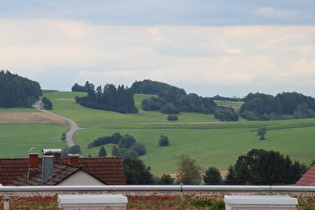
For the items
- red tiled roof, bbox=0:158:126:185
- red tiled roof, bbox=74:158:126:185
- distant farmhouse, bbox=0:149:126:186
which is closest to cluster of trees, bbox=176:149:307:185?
red tiled roof, bbox=74:158:126:185

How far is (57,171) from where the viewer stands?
147ft

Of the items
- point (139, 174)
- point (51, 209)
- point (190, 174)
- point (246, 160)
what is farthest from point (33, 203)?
point (190, 174)

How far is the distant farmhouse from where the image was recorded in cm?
A: 4209

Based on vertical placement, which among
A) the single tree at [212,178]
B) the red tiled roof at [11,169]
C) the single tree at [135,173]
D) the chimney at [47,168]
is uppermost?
the chimney at [47,168]

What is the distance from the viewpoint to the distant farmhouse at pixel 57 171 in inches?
1657

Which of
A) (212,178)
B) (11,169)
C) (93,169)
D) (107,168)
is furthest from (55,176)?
(212,178)

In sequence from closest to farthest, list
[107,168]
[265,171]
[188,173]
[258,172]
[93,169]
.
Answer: [93,169]
[107,168]
[258,172]
[265,171]
[188,173]

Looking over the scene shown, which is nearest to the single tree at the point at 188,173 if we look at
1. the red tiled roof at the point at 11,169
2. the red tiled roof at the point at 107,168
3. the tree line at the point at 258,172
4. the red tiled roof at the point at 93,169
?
the tree line at the point at 258,172

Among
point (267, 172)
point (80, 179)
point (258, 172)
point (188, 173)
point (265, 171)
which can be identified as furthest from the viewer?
point (188, 173)

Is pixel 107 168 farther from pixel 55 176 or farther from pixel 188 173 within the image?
pixel 188 173

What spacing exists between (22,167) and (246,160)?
8604cm

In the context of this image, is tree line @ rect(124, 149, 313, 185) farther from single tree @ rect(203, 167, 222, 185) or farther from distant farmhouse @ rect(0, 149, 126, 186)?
distant farmhouse @ rect(0, 149, 126, 186)

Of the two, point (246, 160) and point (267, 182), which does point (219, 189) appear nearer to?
point (267, 182)

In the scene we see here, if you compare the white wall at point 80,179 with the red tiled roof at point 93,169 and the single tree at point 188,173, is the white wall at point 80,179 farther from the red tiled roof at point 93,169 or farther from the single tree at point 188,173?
the single tree at point 188,173
